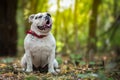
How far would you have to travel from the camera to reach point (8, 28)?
14.7 m

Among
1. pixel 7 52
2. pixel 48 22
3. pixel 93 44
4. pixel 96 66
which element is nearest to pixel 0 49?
pixel 7 52

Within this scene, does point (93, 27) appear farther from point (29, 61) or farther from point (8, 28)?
point (29, 61)

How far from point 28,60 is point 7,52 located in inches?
265

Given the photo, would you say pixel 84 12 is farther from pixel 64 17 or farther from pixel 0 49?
pixel 0 49

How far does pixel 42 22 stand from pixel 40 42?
16.9 inches

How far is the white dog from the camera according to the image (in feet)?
25.8

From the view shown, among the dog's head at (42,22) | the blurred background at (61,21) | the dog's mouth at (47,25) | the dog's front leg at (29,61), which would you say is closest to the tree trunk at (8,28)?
the blurred background at (61,21)

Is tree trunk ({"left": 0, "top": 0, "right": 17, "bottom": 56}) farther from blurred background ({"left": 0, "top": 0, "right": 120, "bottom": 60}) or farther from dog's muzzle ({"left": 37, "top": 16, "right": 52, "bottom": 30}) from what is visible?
dog's muzzle ({"left": 37, "top": 16, "right": 52, "bottom": 30})

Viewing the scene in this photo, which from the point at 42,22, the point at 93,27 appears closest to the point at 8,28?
the point at 93,27

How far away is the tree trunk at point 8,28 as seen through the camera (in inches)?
576

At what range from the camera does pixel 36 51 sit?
805 cm

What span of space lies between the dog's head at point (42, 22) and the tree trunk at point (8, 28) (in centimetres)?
675

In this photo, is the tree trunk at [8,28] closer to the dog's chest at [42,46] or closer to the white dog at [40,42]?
the white dog at [40,42]

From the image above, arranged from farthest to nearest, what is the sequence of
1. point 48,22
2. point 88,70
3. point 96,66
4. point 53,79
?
point 96,66 < point 88,70 < point 48,22 < point 53,79
